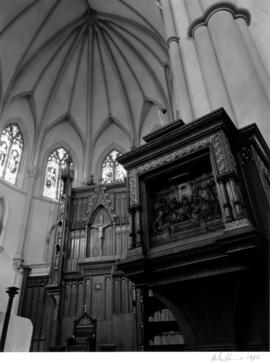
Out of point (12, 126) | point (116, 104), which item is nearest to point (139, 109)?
point (116, 104)

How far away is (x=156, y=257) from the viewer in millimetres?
2205

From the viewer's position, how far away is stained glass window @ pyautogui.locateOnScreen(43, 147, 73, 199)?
13594 millimetres

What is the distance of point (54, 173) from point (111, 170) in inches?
111

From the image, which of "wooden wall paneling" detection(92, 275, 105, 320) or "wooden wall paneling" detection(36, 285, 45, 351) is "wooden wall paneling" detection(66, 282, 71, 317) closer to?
"wooden wall paneling" detection(92, 275, 105, 320)

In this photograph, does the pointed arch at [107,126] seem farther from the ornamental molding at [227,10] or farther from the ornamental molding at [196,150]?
the ornamental molding at [196,150]

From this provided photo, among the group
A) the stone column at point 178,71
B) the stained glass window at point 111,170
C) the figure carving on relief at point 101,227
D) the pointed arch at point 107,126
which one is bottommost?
the figure carving on relief at point 101,227

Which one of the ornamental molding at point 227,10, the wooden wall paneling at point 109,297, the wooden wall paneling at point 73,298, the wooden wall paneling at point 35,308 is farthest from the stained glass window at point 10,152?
the ornamental molding at point 227,10

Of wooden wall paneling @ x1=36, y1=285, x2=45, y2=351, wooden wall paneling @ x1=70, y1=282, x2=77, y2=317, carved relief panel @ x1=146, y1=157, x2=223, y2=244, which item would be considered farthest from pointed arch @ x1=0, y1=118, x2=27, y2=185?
carved relief panel @ x1=146, y1=157, x2=223, y2=244

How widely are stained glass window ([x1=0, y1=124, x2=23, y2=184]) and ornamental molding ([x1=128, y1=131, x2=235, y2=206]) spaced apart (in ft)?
36.2

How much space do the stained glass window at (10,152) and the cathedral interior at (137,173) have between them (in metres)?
0.07

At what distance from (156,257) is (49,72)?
1477 cm

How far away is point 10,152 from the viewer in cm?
1302

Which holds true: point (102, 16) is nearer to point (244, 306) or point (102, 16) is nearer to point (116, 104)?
point (116, 104)

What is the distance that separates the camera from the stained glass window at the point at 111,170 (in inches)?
563
